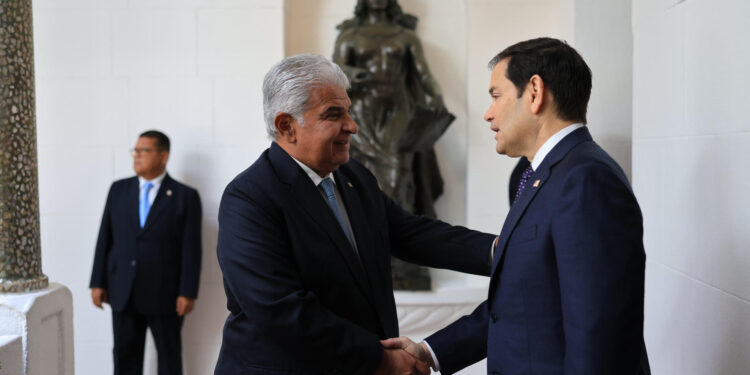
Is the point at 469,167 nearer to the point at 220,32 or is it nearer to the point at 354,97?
the point at 354,97

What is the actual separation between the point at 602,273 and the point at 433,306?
3.32 m

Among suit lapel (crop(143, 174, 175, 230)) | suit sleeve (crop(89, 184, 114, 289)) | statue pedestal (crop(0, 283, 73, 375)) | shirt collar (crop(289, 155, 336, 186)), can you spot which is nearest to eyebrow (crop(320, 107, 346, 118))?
shirt collar (crop(289, 155, 336, 186))

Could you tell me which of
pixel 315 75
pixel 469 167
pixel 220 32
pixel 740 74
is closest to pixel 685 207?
pixel 740 74

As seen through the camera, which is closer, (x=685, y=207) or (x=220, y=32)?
(x=685, y=207)

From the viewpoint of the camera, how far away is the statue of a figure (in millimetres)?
4680

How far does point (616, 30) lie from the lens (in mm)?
4137

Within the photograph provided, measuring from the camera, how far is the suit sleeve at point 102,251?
4.58 m

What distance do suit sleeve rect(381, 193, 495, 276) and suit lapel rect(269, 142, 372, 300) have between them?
0.44 meters

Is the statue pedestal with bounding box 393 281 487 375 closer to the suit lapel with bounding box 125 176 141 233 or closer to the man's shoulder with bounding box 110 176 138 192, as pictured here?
the suit lapel with bounding box 125 176 141 233

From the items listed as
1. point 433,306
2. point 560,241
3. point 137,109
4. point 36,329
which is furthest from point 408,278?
point 560,241

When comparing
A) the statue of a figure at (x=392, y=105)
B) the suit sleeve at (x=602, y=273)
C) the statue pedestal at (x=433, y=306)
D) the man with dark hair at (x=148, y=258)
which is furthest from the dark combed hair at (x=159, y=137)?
the suit sleeve at (x=602, y=273)

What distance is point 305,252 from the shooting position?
1.91 meters

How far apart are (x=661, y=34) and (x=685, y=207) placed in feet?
2.04

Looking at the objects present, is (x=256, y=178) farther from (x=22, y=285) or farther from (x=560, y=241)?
(x=22, y=285)
